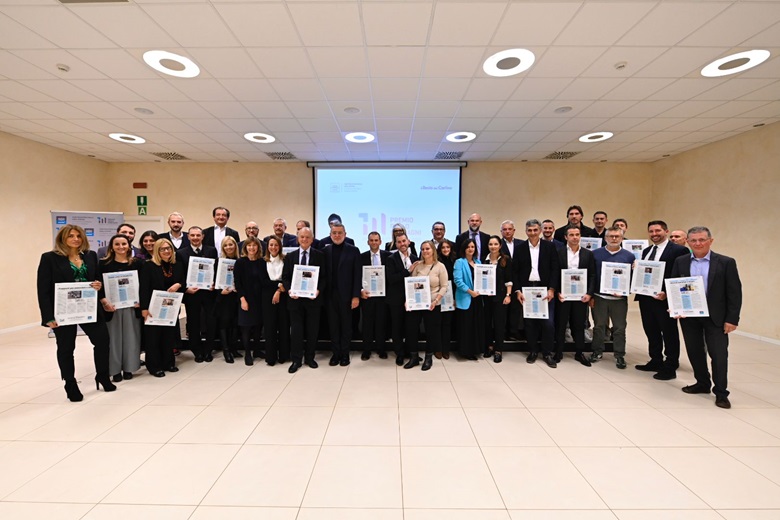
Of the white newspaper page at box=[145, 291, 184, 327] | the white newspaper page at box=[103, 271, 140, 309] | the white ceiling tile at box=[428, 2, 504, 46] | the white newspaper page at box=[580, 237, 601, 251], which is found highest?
the white ceiling tile at box=[428, 2, 504, 46]

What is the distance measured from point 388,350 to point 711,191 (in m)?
7.49

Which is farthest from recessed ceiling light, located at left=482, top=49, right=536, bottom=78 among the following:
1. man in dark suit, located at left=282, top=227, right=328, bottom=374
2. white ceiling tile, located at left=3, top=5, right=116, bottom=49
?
white ceiling tile, located at left=3, top=5, right=116, bottom=49

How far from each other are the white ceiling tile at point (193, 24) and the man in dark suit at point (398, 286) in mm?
2835

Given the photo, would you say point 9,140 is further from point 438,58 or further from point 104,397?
point 438,58

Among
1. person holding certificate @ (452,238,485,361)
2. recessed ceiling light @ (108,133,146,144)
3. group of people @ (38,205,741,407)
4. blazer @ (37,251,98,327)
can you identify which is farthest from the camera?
recessed ceiling light @ (108,133,146,144)

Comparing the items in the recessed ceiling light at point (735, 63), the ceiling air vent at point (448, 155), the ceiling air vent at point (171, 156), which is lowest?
the recessed ceiling light at point (735, 63)

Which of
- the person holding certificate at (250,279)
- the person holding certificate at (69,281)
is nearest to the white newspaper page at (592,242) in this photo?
the person holding certificate at (250,279)

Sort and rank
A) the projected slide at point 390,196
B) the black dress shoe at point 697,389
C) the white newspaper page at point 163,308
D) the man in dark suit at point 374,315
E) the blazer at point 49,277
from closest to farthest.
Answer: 1. the blazer at point 49,277
2. the black dress shoe at point 697,389
3. the white newspaper page at point 163,308
4. the man in dark suit at point 374,315
5. the projected slide at point 390,196

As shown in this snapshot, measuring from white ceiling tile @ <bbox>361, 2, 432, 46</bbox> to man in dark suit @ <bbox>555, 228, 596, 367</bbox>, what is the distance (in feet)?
9.68

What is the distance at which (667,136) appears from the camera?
6.37 m

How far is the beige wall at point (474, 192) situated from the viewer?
6.23 m

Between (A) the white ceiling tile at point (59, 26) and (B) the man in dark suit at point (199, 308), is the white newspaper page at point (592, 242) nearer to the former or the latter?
(B) the man in dark suit at point (199, 308)

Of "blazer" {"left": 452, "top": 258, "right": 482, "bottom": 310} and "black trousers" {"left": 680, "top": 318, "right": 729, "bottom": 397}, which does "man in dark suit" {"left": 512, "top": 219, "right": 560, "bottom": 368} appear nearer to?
"blazer" {"left": 452, "top": 258, "right": 482, "bottom": 310}

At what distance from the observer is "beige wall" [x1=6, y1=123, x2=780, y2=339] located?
623 centimetres
